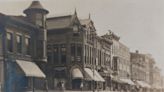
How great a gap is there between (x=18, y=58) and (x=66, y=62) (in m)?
9.19

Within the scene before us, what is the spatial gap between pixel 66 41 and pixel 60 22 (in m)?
2.13

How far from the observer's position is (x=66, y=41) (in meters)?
34.2

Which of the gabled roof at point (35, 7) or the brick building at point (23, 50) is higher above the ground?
the gabled roof at point (35, 7)

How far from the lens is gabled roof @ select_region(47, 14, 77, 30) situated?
1351 inches

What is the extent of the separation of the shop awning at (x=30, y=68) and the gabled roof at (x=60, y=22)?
7965 mm

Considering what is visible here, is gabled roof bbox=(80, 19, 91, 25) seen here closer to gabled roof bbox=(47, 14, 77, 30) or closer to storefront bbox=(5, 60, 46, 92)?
gabled roof bbox=(47, 14, 77, 30)

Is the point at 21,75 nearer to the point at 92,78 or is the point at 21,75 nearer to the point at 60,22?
the point at 92,78

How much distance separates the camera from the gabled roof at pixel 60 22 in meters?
34.3

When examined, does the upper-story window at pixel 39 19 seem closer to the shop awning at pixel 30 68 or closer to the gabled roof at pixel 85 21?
the shop awning at pixel 30 68

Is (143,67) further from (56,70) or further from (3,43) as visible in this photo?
(3,43)

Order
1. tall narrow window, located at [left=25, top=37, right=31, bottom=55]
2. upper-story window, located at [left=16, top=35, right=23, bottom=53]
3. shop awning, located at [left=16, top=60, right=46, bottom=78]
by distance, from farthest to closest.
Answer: tall narrow window, located at [left=25, top=37, right=31, bottom=55], upper-story window, located at [left=16, top=35, right=23, bottom=53], shop awning, located at [left=16, top=60, right=46, bottom=78]

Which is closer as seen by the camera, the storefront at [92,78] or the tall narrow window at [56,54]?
the storefront at [92,78]

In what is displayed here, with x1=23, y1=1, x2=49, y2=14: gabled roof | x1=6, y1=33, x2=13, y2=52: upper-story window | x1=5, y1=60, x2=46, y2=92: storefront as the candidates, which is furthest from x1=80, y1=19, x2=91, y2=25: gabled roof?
x1=6, y1=33, x2=13, y2=52: upper-story window

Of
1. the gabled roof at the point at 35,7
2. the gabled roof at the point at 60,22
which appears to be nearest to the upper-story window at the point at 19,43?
the gabled roof at the point at 35,7
